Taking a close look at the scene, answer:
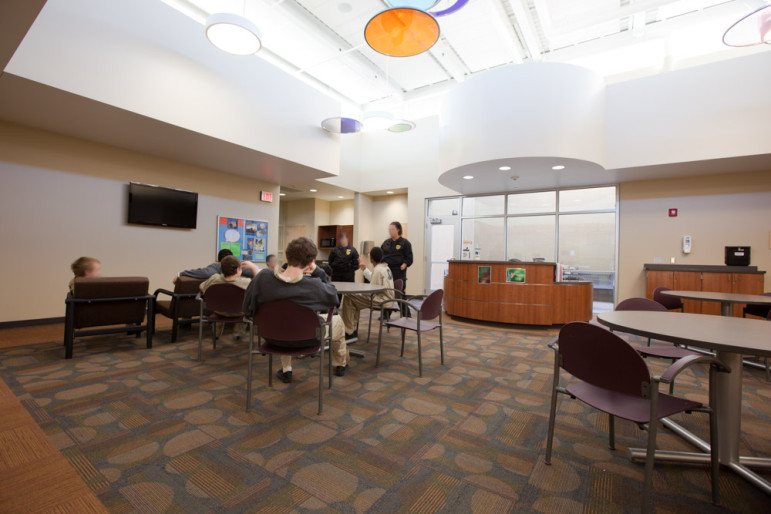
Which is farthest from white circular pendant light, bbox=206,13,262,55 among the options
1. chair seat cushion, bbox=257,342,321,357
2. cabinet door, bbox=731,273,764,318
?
cabinet door, bbox=731,273,764,318

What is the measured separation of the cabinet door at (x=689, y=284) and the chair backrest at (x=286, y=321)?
675 cm

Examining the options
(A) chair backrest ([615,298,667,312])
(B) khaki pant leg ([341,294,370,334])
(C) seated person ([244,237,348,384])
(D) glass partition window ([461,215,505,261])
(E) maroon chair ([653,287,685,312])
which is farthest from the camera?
(D) glass partition window ([461,215,505,261])

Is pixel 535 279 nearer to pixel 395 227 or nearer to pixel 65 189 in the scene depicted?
pixel 395 227

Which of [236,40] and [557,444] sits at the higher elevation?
[236,40]

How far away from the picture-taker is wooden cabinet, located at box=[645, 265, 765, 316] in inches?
225

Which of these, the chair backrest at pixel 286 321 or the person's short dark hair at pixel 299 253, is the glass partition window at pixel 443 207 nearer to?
the person's short dark hair at pixel 299 253

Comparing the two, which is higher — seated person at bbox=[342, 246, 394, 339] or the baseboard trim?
seated person at bbox=[342, 246, 394, 339]

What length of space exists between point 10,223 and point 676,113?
10615 mm

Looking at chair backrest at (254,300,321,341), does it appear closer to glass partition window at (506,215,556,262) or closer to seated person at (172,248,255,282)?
seated person at (172,248,255,282)

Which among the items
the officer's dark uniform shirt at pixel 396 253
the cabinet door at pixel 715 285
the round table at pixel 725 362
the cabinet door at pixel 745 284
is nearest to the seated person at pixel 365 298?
the officer's dark uniform shirt at pixel 396 253

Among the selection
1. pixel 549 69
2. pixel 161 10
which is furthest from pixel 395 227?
pixel 161 10

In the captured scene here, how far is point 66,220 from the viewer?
5328 mm

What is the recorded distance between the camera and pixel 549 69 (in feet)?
18.2

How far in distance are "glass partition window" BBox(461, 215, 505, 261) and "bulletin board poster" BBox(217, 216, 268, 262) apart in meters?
5.14
